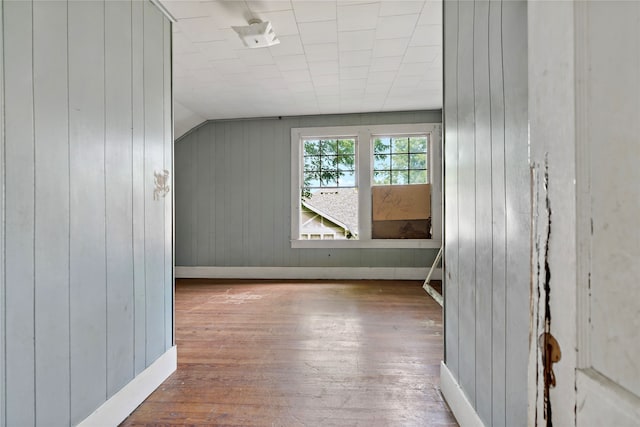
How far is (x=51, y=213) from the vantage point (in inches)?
46.5

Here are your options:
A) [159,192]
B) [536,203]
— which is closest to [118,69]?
[159,192]

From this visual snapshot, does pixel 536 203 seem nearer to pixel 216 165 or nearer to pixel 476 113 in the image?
pixel 476 113

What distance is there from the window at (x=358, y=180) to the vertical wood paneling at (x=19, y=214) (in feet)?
11.9

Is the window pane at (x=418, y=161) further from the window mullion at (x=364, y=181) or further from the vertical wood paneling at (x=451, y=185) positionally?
the vertical wood paneling at (x=451, y=185)

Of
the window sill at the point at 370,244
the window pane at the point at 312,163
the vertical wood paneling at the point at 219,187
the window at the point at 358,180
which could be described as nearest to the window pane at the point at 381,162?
the window at the point at 358,180

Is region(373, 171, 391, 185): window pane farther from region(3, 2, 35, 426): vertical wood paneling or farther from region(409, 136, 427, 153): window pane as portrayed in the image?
region(3, 2, 35, 426): vertical wood paneling

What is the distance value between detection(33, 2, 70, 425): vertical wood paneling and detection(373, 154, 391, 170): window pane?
3841 millimetres

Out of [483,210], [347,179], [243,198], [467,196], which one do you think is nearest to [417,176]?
[347,179]

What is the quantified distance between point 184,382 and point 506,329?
5.76 feet

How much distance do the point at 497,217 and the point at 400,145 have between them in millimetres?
3681

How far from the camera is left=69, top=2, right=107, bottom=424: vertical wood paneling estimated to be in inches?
50.4

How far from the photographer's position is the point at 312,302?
347 centimetres

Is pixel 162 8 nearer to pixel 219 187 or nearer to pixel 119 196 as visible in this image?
pixel 119 196

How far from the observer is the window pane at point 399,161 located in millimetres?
4570
